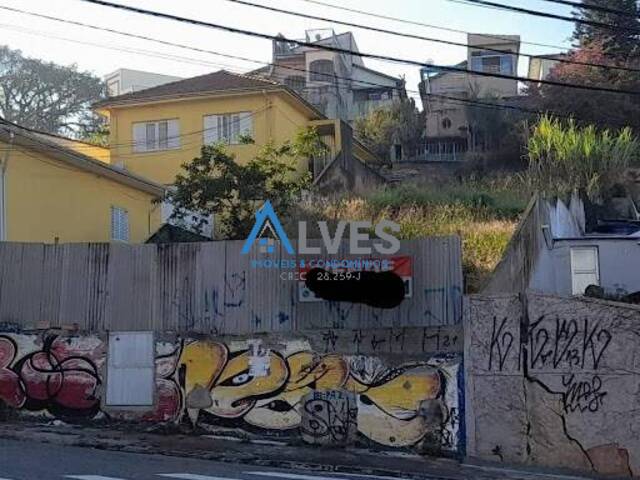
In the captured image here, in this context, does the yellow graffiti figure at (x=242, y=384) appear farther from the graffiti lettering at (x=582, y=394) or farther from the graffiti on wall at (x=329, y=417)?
the graffiti lettering at (x=582, y=394)

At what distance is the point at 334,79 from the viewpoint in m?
44.2

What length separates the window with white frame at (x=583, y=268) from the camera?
59.3ft

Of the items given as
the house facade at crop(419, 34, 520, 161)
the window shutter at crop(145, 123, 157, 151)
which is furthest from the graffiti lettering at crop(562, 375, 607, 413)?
the house facade at crop(419, 34, 520, 161)

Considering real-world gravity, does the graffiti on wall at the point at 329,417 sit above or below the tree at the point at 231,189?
below

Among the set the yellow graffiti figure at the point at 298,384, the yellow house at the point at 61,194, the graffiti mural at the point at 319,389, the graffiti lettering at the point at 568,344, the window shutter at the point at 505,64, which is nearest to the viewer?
the graffiti lettering at the point at 568,344

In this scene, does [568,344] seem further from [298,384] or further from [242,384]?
[242,384]

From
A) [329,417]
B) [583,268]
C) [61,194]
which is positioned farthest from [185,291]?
[583,268]

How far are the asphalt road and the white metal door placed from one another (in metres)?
1.58

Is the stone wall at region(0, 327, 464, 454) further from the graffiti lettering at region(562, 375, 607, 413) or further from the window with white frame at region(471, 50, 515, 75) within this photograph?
the window with white frame at region(471, 50, 515, 75)

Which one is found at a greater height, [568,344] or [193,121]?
[193,121]

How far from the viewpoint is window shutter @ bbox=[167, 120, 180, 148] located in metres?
27.3

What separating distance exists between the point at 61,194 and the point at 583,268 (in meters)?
13.5

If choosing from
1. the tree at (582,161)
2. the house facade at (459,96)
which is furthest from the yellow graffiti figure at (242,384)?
the house facade at (459,96)

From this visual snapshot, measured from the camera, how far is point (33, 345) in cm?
1145
